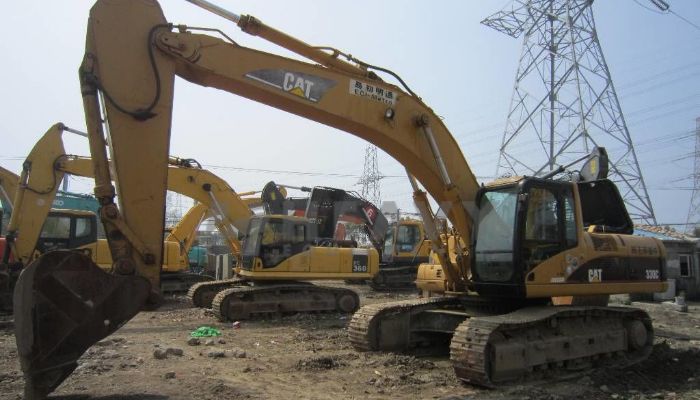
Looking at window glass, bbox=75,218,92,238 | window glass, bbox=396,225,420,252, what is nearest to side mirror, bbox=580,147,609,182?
window glass, bbox=75,218,92,238

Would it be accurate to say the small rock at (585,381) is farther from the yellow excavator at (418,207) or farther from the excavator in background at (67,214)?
the excavator in background at (67,214)

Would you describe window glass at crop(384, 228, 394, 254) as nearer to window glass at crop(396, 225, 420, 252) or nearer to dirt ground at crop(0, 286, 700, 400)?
window glass at crop(396, 225, 420, 252)

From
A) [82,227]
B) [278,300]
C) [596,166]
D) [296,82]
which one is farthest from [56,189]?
[596,166]

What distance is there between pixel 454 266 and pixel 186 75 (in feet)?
14.1

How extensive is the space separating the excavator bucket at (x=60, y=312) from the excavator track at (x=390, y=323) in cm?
365

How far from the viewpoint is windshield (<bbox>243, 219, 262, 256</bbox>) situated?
1282 centimetres

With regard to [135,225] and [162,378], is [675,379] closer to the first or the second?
[162,378]

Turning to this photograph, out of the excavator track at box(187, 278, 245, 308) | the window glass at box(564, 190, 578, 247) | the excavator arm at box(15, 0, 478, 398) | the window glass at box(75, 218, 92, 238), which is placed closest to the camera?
the excavator arm at box(15, 0, 478, 398)

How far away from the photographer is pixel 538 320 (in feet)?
21.6

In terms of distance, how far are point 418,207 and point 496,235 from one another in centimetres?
126

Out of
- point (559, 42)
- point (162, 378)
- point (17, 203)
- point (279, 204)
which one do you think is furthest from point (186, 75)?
point (559, 42)

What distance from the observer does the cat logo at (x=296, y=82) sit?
252 inches

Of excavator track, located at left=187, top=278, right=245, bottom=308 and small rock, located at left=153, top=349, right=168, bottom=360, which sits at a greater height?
excavator track, located at left=187, top=278, right=245, bottom=308

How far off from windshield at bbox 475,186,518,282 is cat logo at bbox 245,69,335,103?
258 cm
